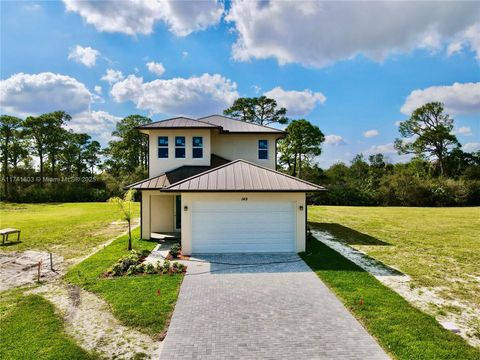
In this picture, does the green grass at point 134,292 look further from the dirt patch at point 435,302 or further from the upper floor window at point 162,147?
the upper floor window at point 162,147

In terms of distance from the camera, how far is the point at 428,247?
14211mm

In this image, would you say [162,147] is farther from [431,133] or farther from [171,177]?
Answer: [431,133]

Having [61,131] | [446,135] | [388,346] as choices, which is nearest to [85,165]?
[61,131]

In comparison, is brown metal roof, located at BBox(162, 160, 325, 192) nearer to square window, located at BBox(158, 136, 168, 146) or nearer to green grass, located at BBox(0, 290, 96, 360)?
square window, located at BBox(158, 136, 168, 146)

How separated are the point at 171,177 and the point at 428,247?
13702 millimetres

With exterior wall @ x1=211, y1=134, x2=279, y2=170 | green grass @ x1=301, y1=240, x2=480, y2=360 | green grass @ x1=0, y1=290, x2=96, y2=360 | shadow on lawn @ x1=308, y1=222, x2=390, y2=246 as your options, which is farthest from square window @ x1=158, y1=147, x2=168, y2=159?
shadow on lawn @ x1=308, y1=222, x2=390, y2=246

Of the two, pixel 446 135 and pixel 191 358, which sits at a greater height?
pixel 446 135

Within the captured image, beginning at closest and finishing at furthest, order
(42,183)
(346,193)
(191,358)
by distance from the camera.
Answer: (191,358) → (346,193) → (42,183)

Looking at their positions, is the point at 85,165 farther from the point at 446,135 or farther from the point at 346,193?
the point at 446,135

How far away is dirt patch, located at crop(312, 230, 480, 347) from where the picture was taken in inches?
251

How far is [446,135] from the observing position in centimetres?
4578

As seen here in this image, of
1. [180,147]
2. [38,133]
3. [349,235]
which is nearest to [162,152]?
[180,147]

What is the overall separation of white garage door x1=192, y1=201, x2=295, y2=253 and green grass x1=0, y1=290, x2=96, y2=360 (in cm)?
612

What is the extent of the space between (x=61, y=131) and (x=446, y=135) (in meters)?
62.4
